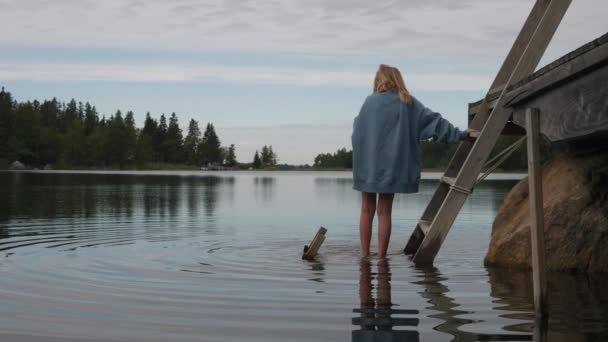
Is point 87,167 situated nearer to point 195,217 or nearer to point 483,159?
point 195,217

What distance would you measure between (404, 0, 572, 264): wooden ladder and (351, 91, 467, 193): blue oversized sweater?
1.34 feet

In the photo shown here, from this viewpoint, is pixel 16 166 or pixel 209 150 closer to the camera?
pixel 16 166

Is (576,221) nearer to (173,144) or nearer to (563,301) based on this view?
(563,301)

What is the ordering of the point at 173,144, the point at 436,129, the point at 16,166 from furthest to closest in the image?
the point at 173,144 → the point at 16,166 → the point at 436,129

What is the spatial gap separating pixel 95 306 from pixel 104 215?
35.4 feet

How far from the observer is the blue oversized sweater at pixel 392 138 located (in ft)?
26.9

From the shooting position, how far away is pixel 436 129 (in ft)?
27.0

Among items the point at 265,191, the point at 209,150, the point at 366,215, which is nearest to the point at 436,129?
the point at 366,215

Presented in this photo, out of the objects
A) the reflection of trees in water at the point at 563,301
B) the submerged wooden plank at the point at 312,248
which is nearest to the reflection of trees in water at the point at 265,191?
the submerged wooden plank at the point at 312,248

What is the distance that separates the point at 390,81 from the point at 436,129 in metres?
0.77

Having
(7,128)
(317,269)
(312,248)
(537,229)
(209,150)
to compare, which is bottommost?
(317,269)

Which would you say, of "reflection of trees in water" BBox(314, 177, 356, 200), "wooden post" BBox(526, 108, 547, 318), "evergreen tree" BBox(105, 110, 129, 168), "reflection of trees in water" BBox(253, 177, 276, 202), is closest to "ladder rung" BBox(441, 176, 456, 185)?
"wooden post" BBox(526, 108, 547, 318)

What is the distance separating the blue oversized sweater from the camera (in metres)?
8.20

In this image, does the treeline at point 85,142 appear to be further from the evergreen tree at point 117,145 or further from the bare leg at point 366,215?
the bare leg at point 366,215
